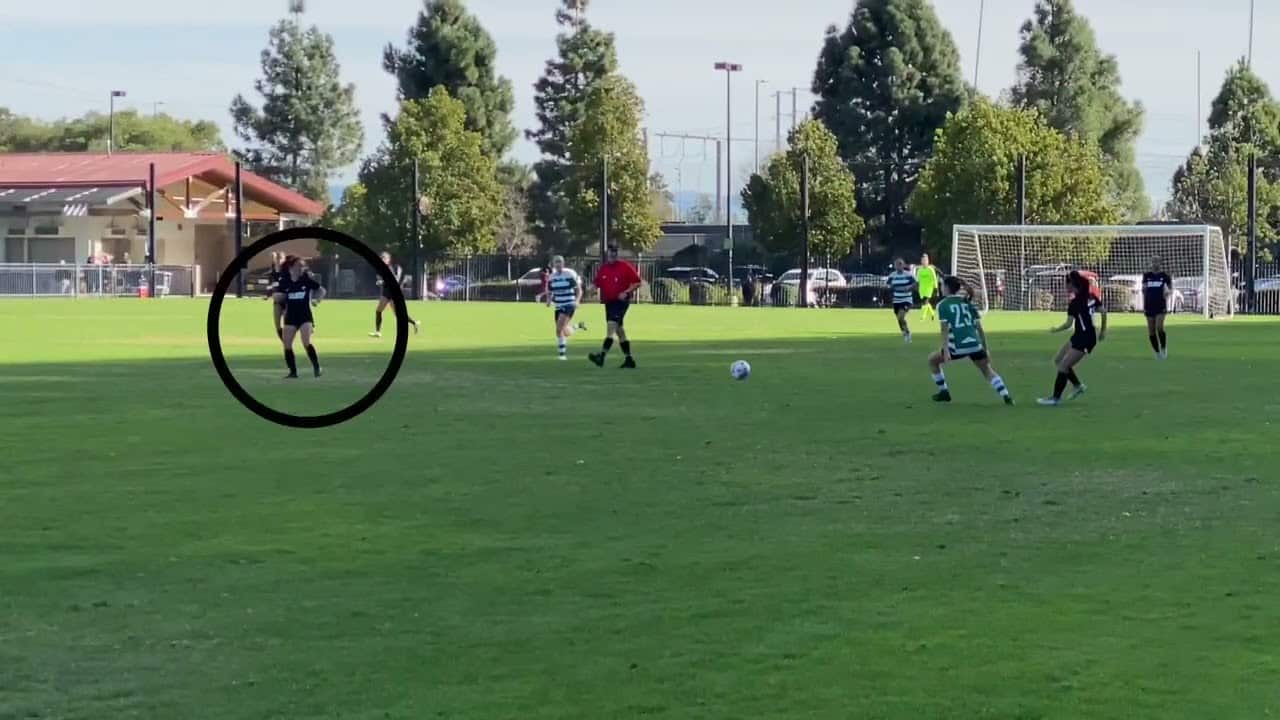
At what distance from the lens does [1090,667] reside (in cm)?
743

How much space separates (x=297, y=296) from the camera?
15031mm

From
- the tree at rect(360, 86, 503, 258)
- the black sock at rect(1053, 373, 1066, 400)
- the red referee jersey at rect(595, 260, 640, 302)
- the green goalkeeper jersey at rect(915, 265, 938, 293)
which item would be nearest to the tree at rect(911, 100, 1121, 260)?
the green goalkeeper jersey at rect(915, 265, 938, 293)

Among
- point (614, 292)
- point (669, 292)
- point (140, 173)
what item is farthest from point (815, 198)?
point (614, 292)

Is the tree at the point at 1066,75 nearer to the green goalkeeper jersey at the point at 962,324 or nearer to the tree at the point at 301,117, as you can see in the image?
the tree at the point at 301,117

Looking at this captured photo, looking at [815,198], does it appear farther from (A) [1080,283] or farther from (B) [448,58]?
(A) [1080,283]

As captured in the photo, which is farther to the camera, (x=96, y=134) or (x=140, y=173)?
(x=96, y=134)

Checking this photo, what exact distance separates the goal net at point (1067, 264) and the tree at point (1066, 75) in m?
17.8

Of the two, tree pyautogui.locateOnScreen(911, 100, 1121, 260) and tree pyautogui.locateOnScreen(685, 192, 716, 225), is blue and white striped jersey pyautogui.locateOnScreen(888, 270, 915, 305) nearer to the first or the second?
tree pyautogui.locateOnScreen(911, 100, 1121, 260)

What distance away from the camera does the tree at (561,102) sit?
84.3 metres

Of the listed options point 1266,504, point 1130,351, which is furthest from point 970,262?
point 1266,504

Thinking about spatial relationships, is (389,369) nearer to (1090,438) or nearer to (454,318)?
(1090,438)

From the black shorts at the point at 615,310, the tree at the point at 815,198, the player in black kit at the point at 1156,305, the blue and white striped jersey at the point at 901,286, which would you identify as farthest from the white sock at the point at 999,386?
the tree at the point at 815,198

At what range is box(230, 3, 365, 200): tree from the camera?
3834 inches

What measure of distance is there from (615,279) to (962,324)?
8474 millimetres
